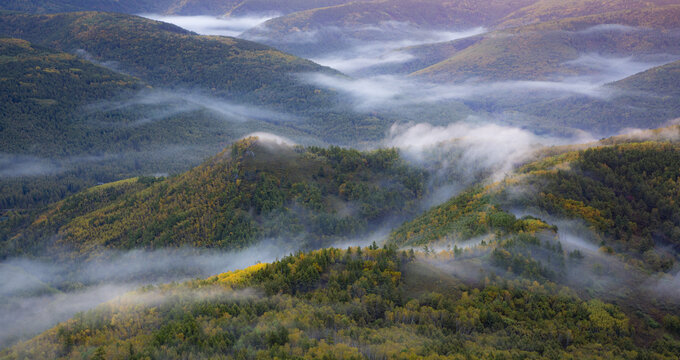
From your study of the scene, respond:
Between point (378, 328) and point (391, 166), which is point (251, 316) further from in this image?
point (391, 166)

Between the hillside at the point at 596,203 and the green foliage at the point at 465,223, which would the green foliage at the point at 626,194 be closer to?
the hillside at the point at 596,203

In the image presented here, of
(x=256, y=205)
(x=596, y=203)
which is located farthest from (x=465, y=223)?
(x=256, y=205)

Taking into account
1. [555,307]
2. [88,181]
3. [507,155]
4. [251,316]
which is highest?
[88,181]

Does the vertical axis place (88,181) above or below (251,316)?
above

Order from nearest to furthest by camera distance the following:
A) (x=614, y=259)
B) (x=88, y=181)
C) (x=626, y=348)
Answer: (x=626, y=348) → (x=614, y=259) → (x=88, y=181)

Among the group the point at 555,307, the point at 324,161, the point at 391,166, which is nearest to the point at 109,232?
the point at 324,161

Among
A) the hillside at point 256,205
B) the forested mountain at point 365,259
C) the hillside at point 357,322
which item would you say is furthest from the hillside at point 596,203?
the hillside at point 357,322

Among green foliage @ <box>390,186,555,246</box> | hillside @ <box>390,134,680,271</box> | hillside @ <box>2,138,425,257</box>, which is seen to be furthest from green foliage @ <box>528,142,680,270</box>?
hillside @ <box>2,138,425,257</box>
